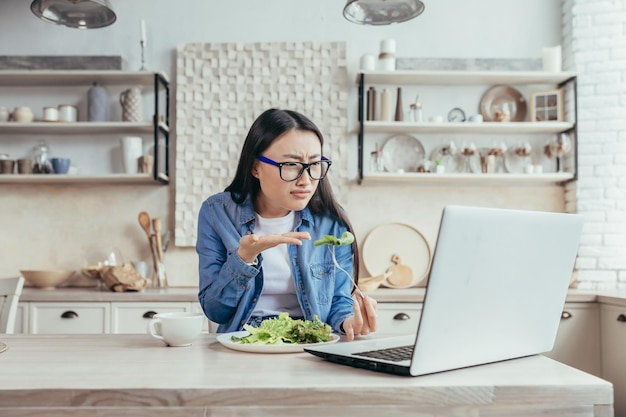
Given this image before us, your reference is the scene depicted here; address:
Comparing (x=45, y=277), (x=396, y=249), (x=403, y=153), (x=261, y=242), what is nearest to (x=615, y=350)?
(x=396, y=249)

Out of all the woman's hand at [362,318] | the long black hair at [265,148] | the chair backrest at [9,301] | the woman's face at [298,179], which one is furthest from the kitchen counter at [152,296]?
the woman's hand at [362,318]

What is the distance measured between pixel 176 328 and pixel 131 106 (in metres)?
2.58

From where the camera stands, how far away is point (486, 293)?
3.58ft

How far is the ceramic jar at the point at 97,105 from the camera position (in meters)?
3.73

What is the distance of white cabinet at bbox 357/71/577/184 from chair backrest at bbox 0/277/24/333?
2.03m

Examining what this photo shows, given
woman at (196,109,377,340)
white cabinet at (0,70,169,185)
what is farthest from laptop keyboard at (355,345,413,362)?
white cabinet at (0,70,169,185)

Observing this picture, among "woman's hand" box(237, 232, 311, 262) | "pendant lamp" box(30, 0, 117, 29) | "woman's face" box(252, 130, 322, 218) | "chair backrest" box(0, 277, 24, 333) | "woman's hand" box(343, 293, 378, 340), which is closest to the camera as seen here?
"woman's hand" box(237, 232, 311, 262)

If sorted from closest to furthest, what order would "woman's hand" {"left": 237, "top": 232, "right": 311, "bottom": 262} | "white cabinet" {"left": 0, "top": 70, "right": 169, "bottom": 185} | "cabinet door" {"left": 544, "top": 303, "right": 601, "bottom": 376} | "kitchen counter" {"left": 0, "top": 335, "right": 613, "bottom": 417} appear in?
1. "kitchen counter" {"left": 0, "top": 335, "right": 613, "bottom": 417}
2. "woman's hand" {"left": 237, "top": 232, "right": 311, "bottom": 262}
3. "cabinet door" {"left": 544, "top": 303, "right": 601, "bottom": 376}
4. "white cabinet" {"left": 0, "top": 70, "right": 169, "bottom": 185}

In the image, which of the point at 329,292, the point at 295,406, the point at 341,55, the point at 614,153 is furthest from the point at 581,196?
the point at 295,406

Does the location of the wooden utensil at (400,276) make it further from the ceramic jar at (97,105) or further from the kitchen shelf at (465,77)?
the ceramic jar at (97,105)

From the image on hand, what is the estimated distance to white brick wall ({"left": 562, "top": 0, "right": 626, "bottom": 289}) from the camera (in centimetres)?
359

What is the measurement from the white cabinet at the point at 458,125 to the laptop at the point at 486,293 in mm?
2406

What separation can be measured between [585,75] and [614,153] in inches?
19.2

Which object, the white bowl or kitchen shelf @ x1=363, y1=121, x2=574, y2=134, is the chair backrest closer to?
the white bowl
